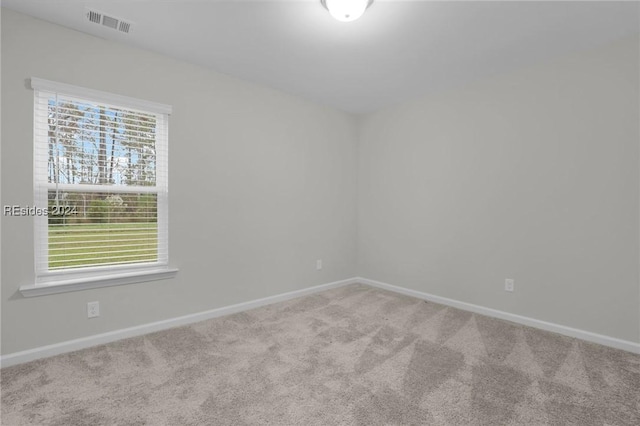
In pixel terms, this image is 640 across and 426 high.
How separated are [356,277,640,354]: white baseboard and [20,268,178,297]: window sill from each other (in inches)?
109

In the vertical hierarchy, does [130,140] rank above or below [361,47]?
below

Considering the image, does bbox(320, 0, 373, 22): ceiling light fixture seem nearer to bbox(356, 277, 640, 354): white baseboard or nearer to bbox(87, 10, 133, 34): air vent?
bbox(87, 10, 133, 34): air vent

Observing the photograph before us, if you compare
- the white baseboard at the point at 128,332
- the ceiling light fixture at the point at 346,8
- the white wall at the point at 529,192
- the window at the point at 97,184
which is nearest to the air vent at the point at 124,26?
the window at the point at 97,184

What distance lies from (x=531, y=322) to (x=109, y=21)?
436 centimetres

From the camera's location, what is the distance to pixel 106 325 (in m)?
2.54

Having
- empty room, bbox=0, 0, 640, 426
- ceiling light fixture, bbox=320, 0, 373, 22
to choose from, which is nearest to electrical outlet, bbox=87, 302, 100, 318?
empty room, bbox=0, 0, 640, 426

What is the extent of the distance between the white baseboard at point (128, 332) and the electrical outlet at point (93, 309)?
0.54 feet

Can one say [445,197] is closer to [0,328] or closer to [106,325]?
[106,325]

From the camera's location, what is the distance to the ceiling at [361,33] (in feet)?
6.94

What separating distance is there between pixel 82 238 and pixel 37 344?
2.65 ft

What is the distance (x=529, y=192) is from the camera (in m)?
2.94

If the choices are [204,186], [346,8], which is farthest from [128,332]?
[346,8]

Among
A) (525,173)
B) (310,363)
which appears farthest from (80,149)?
(525,173)

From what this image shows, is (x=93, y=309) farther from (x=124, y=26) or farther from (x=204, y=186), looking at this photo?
(x=124, y=26)
